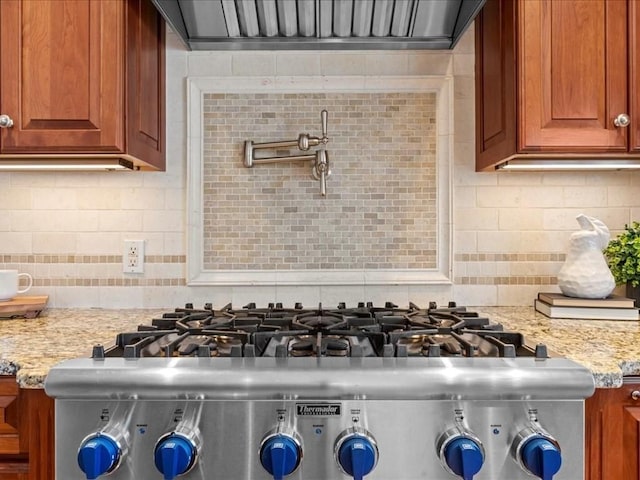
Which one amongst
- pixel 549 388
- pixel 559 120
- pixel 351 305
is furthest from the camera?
pixel 351 305

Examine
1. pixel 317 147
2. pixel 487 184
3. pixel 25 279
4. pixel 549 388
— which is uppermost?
pixel 317 147

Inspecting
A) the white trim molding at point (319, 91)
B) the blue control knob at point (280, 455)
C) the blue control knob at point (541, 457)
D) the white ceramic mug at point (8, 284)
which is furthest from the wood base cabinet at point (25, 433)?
the blue control knob at point (541, 457)

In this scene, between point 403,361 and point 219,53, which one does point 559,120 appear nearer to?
point 403,361

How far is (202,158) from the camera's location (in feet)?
5.90

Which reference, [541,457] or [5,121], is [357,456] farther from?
[5,121]

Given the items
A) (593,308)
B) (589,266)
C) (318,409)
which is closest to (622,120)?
(589,266)

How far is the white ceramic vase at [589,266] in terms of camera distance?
157cm

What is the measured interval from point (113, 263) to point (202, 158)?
52 centimetres

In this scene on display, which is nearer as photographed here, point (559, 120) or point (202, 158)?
point (559, 120)

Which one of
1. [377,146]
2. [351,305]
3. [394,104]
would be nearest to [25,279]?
[351,305]

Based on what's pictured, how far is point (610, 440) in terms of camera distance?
106cm

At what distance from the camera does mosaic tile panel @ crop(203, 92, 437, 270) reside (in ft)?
5.90

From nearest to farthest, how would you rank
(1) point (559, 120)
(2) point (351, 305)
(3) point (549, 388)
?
(3) point (549, 388) < (1) point (559, 120) < (2) point (351, 305)

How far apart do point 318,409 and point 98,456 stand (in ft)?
1.36
